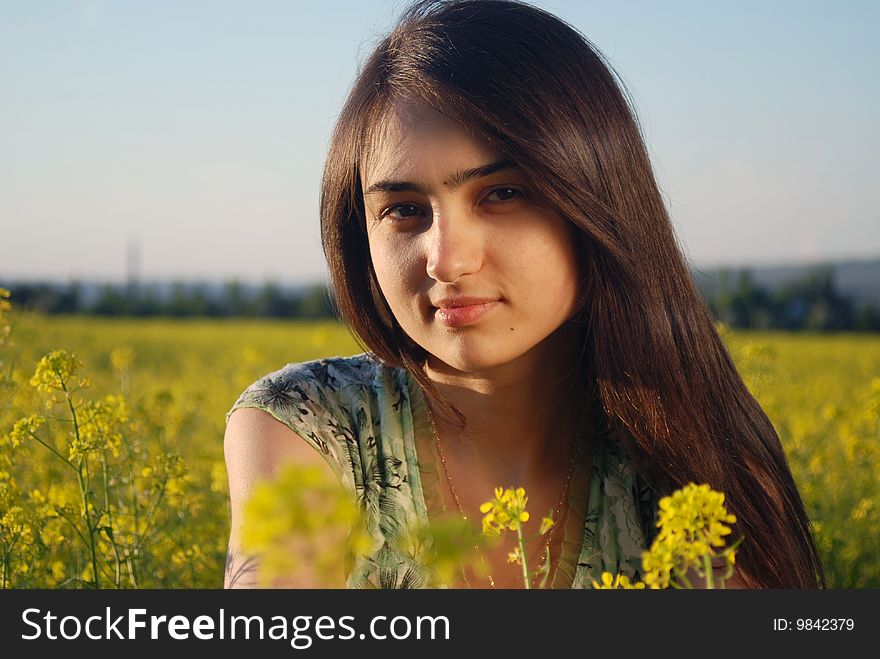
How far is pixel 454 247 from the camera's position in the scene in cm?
158

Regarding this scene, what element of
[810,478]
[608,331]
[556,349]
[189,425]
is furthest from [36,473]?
[810,478]

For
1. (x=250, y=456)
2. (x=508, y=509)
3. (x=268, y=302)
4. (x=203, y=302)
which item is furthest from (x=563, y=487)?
(x=203, y=302)

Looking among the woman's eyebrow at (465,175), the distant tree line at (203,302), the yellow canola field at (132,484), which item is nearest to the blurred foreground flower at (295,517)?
the woman's eyebrow at (465,175)

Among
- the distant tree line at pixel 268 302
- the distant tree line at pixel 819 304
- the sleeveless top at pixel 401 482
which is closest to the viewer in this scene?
the sleeveless top at pixel 401 482

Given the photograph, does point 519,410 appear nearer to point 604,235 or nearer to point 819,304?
point 604,235

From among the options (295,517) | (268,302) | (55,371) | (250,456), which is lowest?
(295,517)

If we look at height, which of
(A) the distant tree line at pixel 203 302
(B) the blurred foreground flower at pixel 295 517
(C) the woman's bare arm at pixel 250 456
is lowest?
(B) the blurred foreground flower at pixel 295 517

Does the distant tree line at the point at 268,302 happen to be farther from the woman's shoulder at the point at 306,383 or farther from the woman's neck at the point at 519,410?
the woman's neck at the point at 519,410

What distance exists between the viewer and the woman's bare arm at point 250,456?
1.57 metres

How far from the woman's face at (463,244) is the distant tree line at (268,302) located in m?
13.9

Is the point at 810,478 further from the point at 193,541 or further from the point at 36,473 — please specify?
the point at 36,473

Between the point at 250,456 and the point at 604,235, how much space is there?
2.72 ft

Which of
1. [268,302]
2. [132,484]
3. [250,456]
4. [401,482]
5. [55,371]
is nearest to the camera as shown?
[250,456]

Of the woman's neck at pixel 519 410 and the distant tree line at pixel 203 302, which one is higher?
the distant tree line at pixel 203 302
